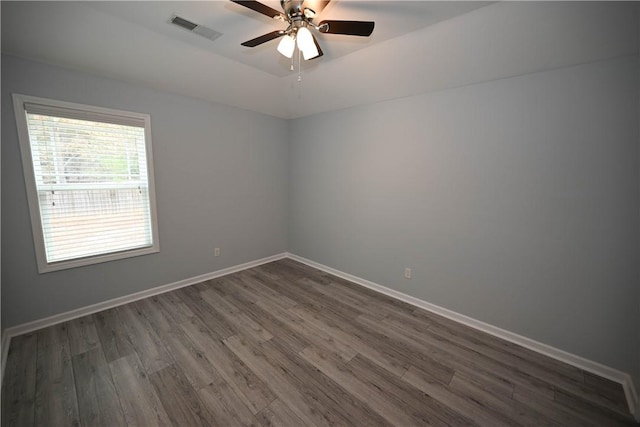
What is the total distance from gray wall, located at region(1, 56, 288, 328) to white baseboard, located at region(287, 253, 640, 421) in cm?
209

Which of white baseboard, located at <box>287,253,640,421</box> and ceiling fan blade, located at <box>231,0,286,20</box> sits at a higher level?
ceiling fan blade, located at <box>231,0,286,20</box>

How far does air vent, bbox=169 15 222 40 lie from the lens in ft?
6.57

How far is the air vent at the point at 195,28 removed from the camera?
2002 mm

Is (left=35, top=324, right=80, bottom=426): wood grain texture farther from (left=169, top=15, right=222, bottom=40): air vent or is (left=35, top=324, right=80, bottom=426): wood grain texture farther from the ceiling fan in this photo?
(left=169, top=15, right=222, bottom=40): air vent

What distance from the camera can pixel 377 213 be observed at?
3277 mm

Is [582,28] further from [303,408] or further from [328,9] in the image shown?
[303,408]

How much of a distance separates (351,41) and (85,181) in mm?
3016

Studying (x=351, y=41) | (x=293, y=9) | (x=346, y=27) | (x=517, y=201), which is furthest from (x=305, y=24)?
(x=517, y=201)

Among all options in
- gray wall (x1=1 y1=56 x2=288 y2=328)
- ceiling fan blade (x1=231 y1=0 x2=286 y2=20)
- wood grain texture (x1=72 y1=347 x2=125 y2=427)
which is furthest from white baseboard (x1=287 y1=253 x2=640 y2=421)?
ceiling fan blade (x1=231 y1=0 x2=286 y2=20)

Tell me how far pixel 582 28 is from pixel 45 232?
186 inches

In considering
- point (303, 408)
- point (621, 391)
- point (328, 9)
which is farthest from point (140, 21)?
point (621, 391)

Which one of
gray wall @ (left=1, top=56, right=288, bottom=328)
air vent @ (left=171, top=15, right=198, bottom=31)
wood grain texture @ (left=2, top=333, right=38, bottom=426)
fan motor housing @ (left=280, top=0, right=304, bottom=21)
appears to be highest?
air vent @ (left=171, top=15, right=198, bottom=31)

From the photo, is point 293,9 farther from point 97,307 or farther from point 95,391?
point 97,307

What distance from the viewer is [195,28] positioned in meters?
2.11
